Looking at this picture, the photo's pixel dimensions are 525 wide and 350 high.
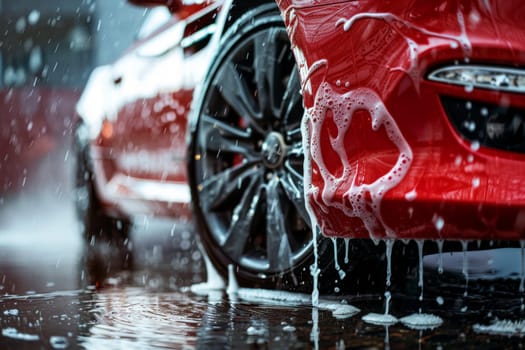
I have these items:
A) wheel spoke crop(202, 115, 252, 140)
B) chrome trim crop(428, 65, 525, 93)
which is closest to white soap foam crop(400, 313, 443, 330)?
chrome trim crop(428, 65, 525, 93)

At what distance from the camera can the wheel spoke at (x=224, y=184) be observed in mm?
4090

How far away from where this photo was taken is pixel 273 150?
12.8 ft

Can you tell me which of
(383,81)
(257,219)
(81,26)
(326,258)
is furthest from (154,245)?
(81,26)

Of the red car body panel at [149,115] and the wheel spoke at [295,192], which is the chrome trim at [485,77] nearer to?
the wheel spoke at [295,192]

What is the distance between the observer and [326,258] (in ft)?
11.7

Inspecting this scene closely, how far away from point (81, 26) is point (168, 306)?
19.0 metres

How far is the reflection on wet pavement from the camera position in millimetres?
3025

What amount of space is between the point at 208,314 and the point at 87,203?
3151 millimetres

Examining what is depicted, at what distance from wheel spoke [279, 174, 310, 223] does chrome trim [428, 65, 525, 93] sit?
90 centimetres

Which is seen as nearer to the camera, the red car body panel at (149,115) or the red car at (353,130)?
the red car at (353,130)

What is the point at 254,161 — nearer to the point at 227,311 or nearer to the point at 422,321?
the point at 227,311

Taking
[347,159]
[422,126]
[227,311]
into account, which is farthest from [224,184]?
[422,126]

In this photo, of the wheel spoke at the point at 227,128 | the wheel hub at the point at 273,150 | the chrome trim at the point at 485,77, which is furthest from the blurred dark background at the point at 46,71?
the chrome trim at the point at 485,77

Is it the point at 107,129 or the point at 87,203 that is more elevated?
the point at 107,129
